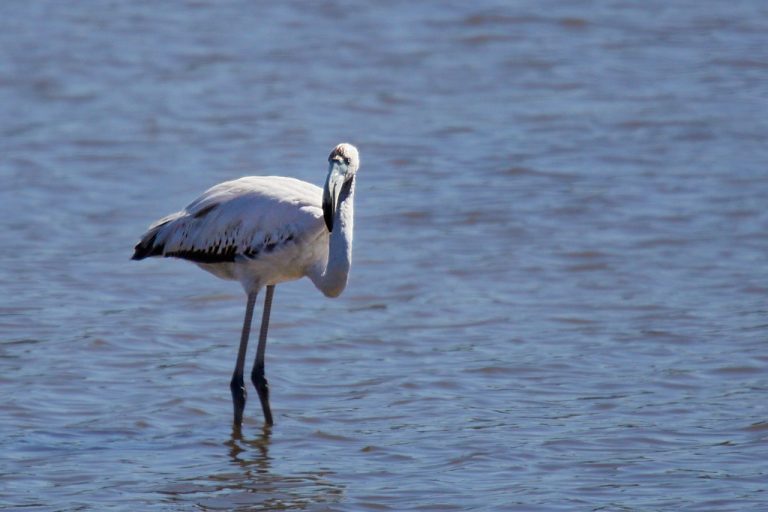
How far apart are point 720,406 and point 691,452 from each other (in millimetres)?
784

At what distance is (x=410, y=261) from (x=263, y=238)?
3.29m

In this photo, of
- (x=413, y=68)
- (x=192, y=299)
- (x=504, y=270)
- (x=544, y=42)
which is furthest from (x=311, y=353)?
(x=544, y=42)

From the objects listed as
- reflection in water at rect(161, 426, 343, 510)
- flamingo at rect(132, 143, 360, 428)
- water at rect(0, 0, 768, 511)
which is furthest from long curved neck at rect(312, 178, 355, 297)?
reflection in water at rect(161, 426, 343, 510)

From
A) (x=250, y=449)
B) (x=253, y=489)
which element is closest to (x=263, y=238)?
(x=250, y=449)

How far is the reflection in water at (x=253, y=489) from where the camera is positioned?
23.2 ft

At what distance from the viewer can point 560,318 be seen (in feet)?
32.8

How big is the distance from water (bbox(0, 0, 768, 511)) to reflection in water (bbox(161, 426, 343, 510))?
2 centimetres

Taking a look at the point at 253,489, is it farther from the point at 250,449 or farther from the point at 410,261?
the point at 410,261

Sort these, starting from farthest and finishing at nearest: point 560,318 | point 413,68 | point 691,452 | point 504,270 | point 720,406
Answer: point 413,68 → point 504,270 → point 560,318 → point 720,406 → point 691,452

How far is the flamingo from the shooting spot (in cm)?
782

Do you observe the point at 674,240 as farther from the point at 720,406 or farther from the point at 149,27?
the point at 149,27

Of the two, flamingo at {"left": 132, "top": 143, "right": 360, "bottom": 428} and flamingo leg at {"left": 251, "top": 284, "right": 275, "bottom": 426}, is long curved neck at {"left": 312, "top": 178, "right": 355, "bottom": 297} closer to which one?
Result: flamingo at {"left": 132, "top": 143, "right": 360, "bottom": 428}

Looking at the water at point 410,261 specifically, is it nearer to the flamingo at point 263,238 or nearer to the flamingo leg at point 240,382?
the flamingo leg at point 240,382

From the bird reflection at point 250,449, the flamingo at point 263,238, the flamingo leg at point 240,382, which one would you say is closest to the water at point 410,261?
the bird reflection at point 250,449
